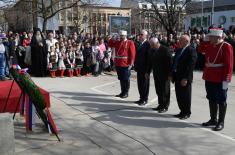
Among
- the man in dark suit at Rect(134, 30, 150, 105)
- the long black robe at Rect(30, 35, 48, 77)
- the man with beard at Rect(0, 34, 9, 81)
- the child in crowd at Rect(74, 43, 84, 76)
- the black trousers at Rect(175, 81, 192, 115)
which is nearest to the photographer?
the black trousers at Rect(175, 81, 192, 115)

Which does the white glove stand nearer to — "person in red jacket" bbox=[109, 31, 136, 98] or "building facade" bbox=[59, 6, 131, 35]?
"person in red jacket" bbox=[109, 31, 136, 98]

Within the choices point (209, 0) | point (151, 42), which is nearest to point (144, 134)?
point (151, 42)

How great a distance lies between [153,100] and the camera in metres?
9.52

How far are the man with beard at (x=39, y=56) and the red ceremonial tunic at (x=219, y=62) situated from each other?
341 inches

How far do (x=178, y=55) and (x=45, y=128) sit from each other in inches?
115

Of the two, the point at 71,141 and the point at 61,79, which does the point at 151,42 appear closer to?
the point at 71,141

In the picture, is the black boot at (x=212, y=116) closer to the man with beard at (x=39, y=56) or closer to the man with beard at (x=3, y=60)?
the man with beard at (x=3, y=60)

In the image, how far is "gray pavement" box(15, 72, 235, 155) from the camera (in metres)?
5.72

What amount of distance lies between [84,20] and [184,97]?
191ft

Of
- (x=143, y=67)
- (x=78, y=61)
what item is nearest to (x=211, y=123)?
(x=143, y=67)

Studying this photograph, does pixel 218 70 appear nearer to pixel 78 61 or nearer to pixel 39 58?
pixel 78 61

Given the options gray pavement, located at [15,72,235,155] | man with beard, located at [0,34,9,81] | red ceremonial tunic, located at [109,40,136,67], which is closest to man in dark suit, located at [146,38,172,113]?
gray pavement, located at [15,72,235,155]

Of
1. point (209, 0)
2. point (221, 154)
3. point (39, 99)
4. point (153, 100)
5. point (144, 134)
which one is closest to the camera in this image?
point (221, 154)

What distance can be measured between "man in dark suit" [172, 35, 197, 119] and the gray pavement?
0.33m
